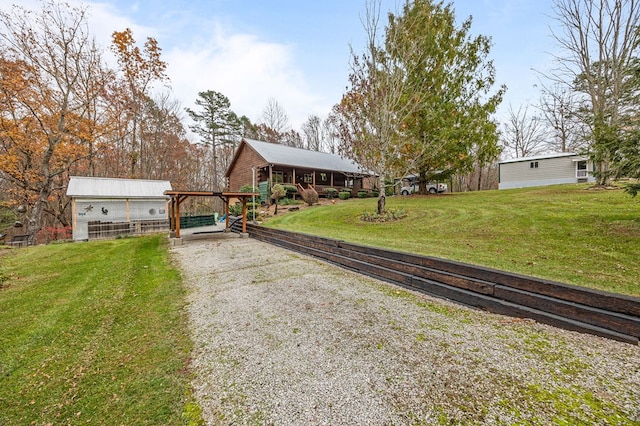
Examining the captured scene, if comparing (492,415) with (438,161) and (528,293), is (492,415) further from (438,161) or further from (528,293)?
(438,161)

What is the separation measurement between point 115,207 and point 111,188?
1.25 metres

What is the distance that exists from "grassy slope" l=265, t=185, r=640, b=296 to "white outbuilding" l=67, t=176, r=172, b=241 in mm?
11197

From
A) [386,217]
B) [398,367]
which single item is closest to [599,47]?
[386,217]

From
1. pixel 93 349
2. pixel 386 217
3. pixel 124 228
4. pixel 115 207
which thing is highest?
pixel 115 207

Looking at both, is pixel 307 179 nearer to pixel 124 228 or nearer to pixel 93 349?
pixel 124 228

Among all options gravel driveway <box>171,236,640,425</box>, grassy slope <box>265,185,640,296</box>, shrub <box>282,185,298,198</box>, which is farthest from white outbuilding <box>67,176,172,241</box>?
gravel driveway <box>171,236,640,425</box>

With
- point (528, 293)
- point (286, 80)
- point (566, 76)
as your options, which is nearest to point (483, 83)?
point (566, 76)

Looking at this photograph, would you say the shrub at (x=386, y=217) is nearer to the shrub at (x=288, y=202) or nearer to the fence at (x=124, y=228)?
the shrub at (x=288, y=202)

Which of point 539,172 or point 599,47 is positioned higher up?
point 599,47

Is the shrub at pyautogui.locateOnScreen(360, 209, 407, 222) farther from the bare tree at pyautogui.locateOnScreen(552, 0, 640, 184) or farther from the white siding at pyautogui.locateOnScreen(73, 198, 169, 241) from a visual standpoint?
the white siding at pyautogui.locateOnScreen(73, 198, 169, 241)

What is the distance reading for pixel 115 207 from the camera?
49.7 feet

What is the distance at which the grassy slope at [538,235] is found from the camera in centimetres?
447

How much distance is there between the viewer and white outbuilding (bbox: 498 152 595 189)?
17234mm

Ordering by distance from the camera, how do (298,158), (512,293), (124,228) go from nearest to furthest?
(512,293), (124,228), (298,158)
